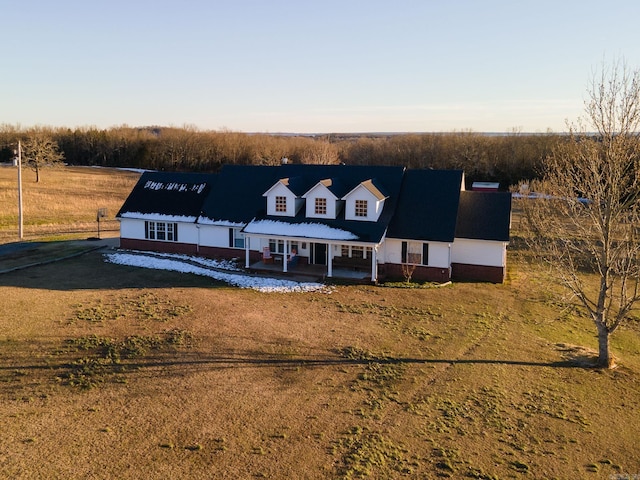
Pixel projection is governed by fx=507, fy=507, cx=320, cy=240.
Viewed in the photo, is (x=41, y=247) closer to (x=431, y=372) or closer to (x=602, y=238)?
(x=431, y=372)

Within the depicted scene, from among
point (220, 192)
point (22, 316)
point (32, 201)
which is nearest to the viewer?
point (22, 316)

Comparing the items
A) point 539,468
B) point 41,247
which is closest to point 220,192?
point 41,247

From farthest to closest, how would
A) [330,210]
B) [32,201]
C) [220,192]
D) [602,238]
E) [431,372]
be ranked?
1. [32,201]
2. [220,192]
3. [330,210]
4. [602,238]
5. [431,372]

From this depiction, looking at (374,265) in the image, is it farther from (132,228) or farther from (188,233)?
(132,228)

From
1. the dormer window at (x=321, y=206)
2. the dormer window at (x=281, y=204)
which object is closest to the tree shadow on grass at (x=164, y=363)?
the dormer window at (x=321, y=206)

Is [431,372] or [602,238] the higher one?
[602,238]

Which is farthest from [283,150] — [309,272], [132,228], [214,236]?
[309,272]
